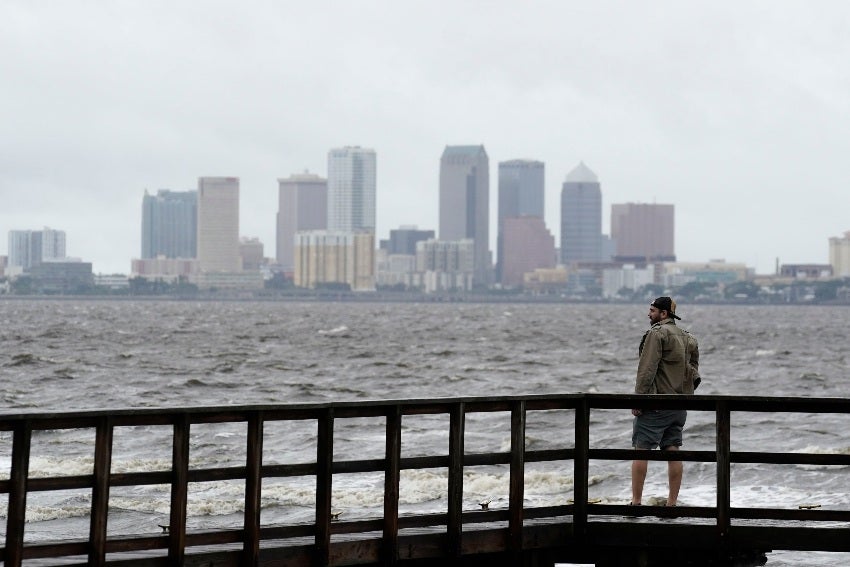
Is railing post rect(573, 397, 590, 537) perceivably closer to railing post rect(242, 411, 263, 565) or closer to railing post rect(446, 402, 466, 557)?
railing post rect(446, 402, 466, 557)

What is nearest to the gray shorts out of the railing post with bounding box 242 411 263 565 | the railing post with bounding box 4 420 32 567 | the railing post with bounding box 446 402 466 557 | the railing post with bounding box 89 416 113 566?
the railing post with bounding box 446 402 466 557

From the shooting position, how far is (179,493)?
9.87 meters

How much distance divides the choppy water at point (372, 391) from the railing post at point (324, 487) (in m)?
5.62

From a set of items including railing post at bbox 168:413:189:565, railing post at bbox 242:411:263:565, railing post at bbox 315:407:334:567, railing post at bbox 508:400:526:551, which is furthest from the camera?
railing post at bbox 508:400:526:551

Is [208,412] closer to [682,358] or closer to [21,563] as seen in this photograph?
[21,563]

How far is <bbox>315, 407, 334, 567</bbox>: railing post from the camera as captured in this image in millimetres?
10438

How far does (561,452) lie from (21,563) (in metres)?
4.34

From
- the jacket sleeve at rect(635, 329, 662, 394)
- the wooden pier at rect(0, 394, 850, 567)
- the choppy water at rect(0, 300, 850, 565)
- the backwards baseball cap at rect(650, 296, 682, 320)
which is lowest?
the choppy water at rect(0, 300, 850, 565)

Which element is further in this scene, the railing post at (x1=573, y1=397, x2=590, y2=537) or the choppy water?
the choppy water

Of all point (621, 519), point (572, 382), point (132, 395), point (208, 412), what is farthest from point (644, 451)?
point (572, 382)

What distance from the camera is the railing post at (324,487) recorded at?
1044cm

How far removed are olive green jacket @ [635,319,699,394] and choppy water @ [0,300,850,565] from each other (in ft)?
9.55

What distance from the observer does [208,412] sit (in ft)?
32.9

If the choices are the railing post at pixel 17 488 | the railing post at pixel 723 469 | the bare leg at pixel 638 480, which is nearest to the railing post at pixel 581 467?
the bare leg at pixel 638 480
